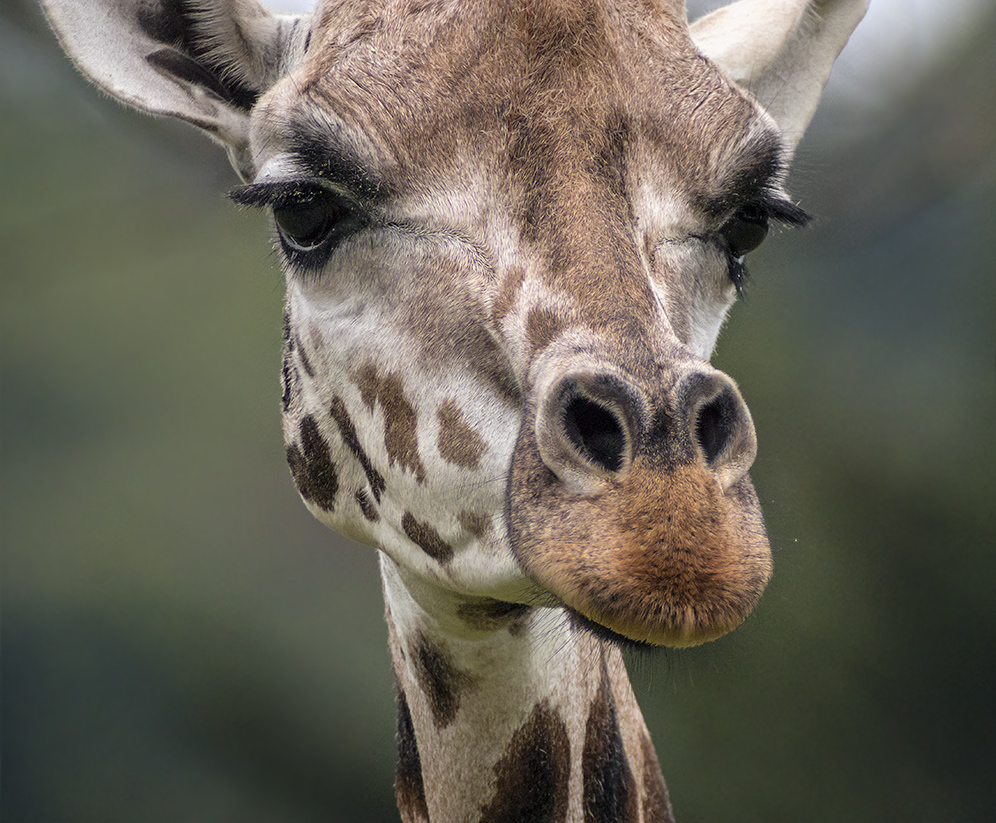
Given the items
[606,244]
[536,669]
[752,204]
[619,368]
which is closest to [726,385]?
[619,368]

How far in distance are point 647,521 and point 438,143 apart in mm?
908

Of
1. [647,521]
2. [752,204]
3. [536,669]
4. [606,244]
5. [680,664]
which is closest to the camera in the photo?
[647,521]

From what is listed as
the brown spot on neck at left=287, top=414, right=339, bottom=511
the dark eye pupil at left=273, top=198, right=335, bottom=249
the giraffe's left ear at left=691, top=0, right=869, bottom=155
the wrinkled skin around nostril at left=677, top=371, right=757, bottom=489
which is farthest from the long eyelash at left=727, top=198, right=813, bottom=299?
the brown spot on neck at left=287, top=414, right=339, bottom=511

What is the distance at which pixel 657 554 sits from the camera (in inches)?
48.9

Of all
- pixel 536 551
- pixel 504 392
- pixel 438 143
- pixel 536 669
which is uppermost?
pixel 438 143

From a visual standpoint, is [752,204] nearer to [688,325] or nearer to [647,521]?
[688,325]

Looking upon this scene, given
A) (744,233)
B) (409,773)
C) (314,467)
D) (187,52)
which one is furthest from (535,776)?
(187,52)

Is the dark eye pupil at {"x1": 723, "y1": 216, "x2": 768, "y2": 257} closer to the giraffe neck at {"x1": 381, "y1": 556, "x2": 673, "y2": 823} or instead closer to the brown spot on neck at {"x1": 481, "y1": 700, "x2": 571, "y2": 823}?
the giraffe neck at {"x1": 381, "y1": 556, "x2": 673, "y2": 823}

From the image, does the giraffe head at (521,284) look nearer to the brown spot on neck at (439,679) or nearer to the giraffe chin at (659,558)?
the giraffe chin at (659,558)

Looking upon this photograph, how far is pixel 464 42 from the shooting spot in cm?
174

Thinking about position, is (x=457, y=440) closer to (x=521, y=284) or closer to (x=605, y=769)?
(x=521, y=284)

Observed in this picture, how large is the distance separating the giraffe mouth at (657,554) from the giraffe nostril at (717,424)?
0.06 meters

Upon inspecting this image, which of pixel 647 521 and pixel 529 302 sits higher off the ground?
pixel 529 302

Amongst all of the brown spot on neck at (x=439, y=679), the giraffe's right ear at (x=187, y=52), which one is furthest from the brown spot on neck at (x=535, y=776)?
the giraffe's right ear at (x=187, y=52)
